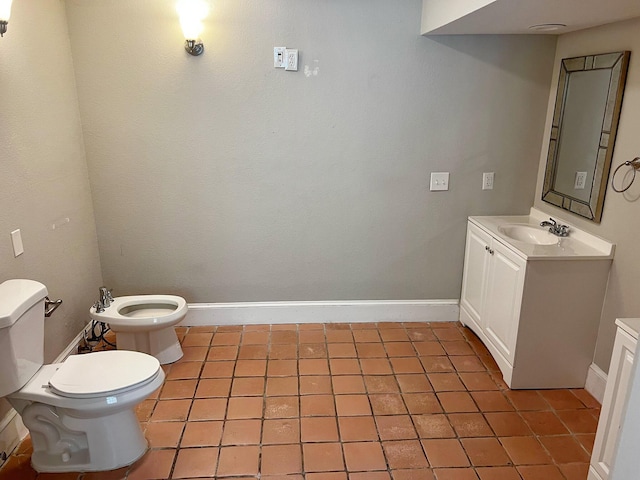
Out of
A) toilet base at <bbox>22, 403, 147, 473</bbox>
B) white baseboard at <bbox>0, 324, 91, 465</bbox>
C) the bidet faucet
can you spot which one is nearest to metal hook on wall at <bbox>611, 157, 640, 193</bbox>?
toilet base at <bbox>22, 403, 147, 473</bbox>

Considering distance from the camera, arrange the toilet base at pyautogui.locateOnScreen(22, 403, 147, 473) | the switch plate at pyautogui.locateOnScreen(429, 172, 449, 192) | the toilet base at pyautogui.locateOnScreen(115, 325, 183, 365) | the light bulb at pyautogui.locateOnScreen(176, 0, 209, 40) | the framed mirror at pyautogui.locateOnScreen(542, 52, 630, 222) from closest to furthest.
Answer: the toilet base at pyautogui.locateOnScreen(22, 403, 147, 473) < the framed mirror at pyautogui.locateOnScreen(542, 52, 630, 222) < the light bulb at pyautogui.locateOnScreen(176, 0, 209, 40) < the toilet base at pyautogui.locateOnScreen(115, 325, 183, 365) < the switch plate at pyautogui.locateOnScreen(429, 172, 449, 192)

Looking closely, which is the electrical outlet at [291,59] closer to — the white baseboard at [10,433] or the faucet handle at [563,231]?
the faucet handle at [563,231]

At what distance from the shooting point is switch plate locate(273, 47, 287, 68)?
2.85m

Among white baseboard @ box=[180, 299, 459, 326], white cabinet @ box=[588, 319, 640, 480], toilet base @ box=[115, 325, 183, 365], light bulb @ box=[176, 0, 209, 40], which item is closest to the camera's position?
white cabinet @ box=[588, 319, 640, 480]

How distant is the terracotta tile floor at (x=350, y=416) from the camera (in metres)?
2.07

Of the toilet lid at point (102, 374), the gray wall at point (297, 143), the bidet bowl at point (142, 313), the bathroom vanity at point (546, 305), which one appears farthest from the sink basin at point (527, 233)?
the toilet lid at point (102, 374)

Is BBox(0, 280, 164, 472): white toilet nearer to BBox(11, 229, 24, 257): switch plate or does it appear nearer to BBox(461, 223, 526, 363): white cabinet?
BBox(11, 229, 24, 257): switch plate

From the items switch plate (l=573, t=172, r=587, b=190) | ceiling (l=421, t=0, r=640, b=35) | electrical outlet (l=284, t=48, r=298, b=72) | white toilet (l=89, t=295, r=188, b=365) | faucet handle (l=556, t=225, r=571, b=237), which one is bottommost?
white toilet (l=89, t=295, r=188, b=365)

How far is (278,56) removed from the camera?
A: 286 centimetres

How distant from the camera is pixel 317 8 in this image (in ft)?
9.20

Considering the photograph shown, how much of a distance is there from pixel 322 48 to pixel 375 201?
1.02m

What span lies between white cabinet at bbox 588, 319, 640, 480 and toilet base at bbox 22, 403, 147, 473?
194 cm

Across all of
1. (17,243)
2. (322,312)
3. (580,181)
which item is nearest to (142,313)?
(17,243)

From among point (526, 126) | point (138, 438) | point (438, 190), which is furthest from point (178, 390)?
point (526, 126)
